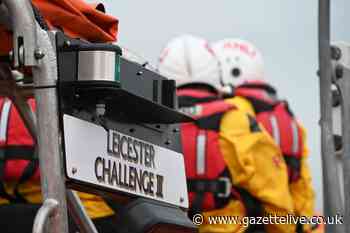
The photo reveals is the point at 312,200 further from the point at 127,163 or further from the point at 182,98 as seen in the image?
the point at 127,163

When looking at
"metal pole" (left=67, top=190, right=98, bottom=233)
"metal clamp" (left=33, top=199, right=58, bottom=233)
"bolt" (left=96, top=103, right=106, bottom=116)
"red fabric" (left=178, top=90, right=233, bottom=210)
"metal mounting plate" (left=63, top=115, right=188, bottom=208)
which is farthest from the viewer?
"red fabric" (left=178, top=90, right=233, bottom=210)

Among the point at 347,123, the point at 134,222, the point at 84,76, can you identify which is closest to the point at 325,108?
the point at 347,123

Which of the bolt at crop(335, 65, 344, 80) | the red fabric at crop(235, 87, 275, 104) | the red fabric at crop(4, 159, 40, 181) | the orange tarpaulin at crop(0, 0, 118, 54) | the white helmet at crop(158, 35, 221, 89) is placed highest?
the white helmet at crop(158, 35, 221, 89)

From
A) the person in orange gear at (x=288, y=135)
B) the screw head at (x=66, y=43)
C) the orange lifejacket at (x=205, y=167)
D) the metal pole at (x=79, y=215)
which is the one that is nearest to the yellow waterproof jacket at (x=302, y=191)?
the person in orange gear at (x=288, y=135)

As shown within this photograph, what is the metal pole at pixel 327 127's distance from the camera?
4.07 metres

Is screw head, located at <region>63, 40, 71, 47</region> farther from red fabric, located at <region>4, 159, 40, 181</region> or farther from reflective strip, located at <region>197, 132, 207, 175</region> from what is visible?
reflective strip, located at <region>197, 132, 207, 175</region>

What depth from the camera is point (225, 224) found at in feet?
24.8

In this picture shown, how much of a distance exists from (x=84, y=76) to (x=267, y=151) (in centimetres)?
445

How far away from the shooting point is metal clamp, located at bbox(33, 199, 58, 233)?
3037 mm

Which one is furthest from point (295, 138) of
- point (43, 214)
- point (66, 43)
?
point (43, 214)

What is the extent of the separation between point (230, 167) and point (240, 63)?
9.13 feet

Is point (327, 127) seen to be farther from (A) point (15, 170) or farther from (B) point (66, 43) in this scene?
(A) point (15, 170)

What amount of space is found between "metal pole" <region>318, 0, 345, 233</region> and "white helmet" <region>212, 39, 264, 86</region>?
5898 millimetres

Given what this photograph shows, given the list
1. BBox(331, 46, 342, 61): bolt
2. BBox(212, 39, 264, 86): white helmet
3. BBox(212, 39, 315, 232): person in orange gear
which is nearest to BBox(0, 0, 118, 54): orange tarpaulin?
BBox(331, 46, 342, 61): bolt
